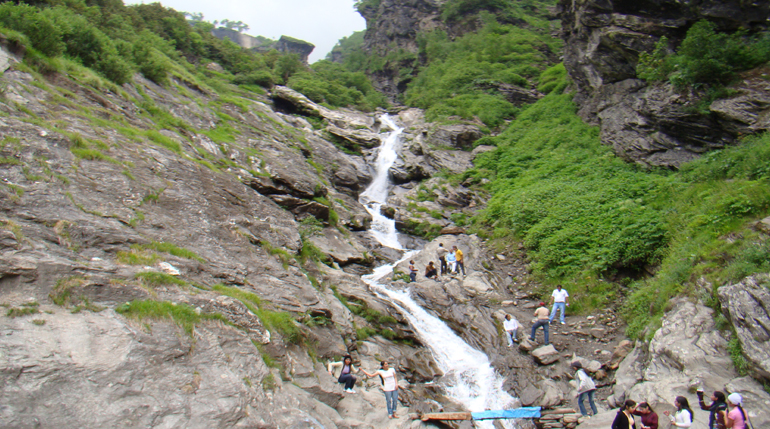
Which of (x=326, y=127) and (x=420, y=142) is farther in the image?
(x=326, y=127)

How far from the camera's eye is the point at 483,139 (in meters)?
30.2

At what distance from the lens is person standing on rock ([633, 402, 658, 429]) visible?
22.3 feet

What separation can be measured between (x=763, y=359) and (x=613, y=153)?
16.5 meters

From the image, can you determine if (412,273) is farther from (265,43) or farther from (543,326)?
(265,43)

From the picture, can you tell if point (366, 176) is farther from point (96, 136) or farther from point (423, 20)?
point (423, 20)

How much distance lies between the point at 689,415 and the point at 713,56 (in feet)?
54.9

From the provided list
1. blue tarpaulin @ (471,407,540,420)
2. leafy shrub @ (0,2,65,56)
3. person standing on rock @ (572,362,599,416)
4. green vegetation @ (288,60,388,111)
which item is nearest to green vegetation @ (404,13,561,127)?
green vegetation @ (288,60,388,111)

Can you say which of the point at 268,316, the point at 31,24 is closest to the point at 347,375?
the point at 268,316

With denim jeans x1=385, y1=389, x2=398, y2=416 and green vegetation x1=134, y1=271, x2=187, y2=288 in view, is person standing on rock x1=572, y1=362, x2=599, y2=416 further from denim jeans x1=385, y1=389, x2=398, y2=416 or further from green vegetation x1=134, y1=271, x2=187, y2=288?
Answer: green vegetation x1=134, y1=271, x2=187, y2=288

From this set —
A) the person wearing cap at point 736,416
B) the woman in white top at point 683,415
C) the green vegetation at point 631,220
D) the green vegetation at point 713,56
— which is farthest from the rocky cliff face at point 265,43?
the person wearing cap at point 736,416

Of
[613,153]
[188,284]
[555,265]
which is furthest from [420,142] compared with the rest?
[188,284]

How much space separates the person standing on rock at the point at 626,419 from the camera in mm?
6754

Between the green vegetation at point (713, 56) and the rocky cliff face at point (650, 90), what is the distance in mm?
669

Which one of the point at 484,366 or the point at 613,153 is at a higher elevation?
the point at 613,153
